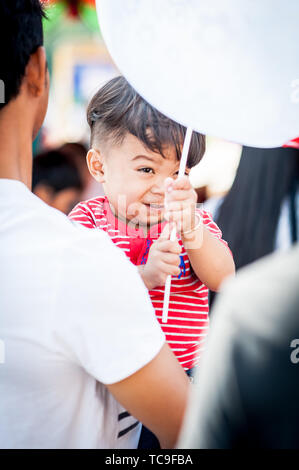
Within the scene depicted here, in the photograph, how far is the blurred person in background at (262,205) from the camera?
149 centimetres

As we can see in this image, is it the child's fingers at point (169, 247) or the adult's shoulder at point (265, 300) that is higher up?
the adult's shoulder at point (265, 300)

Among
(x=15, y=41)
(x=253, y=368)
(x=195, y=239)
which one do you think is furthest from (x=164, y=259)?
(x=253, y=368)

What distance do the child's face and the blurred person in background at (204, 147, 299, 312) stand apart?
335 millimetres

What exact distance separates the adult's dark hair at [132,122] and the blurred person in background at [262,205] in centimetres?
25

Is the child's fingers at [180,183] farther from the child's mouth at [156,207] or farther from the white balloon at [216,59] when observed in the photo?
the child's mouth at [156,207]

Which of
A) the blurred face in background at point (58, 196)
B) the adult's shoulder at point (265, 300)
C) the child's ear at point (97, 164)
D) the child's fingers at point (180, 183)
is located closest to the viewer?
the adult's shoulder at point (265, 300)

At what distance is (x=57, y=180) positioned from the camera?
8.56ft

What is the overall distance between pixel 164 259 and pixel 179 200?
0.47ft

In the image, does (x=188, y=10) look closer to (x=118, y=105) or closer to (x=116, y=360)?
(x=118, y=105)

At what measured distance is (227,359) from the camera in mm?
449

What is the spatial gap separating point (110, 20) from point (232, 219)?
859 mm

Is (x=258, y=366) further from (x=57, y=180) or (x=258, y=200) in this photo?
(x=57, y=180)

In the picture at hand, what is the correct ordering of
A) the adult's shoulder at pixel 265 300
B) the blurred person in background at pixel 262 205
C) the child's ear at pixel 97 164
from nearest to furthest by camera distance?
the adult's shoulder at pixel 265 300
the child's ear at pixel 97 164
the blurred person in background at pixel 262 205

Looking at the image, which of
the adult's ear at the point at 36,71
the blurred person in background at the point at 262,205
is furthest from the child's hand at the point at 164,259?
the blurred person in background at the point at 262,205
